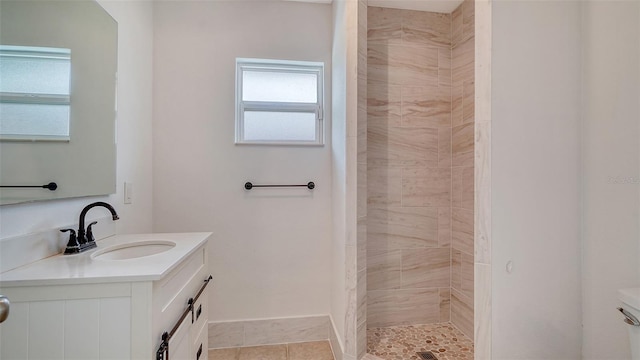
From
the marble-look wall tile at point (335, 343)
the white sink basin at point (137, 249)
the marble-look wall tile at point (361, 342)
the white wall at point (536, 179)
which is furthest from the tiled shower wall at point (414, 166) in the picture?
the white sink basin at point (137, 249)

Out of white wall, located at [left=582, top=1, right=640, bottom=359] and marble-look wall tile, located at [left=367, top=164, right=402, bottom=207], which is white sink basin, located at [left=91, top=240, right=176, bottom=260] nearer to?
marble-look wall tile, located at [left=367, top=164, right=402, bottom=207]

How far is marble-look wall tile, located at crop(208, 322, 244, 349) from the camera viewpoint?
75.4 inches

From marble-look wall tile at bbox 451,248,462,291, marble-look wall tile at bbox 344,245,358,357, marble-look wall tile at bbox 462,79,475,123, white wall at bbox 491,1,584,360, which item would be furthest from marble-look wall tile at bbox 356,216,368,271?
marble-look wall tile at bbox 462,79,475,123

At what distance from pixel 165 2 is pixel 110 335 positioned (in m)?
2.13

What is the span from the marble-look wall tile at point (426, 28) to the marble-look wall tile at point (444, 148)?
28.2 inches

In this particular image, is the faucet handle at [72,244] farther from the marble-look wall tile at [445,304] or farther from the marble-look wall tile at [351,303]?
the marble-look wall tile at [445,304]

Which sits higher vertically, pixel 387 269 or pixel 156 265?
pixel 156 265

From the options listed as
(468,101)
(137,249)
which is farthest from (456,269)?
(137,249)

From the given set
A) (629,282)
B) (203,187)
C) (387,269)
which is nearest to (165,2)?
(203,187)

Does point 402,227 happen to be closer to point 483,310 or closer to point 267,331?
point 483,310

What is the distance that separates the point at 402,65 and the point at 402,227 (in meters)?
1.29

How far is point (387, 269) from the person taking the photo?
2098 millimetres

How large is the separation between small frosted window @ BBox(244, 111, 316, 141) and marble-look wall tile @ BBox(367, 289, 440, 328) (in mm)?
1360

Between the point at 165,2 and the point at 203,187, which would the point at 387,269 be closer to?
the point at 203,187
